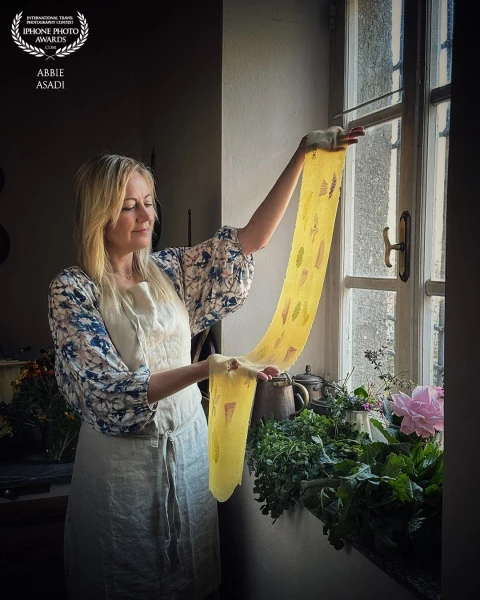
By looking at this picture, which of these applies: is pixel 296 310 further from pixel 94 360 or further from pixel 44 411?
pixel 44 411

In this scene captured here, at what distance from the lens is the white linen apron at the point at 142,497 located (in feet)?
5.36

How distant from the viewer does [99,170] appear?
1.59 meters

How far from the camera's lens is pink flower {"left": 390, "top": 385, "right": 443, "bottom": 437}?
1.28 metres

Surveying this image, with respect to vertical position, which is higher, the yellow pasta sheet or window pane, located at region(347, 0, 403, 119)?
window pane, located at region(347, 0, 403, 119)

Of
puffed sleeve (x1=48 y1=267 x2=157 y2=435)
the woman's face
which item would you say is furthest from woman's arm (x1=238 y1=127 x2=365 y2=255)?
puffed sleeve (x1=48 y1=267 x2=157 y2=435)

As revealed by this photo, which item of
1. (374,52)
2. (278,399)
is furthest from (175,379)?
(374,52)

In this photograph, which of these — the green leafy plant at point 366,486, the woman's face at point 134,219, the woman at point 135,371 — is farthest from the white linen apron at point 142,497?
the green leafy plant at point 366,486

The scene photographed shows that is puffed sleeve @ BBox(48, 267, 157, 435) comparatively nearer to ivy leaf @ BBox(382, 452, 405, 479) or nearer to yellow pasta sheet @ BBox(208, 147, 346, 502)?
yellow pasta sheet @ BBox(208, 147, 346, 502)

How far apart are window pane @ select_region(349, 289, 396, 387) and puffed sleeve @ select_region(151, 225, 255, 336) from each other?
415mm

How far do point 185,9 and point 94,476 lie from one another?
1949 millimetres

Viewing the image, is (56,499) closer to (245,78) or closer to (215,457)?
(215,457)

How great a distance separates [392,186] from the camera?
69.6 inches

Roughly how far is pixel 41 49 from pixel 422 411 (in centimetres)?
325

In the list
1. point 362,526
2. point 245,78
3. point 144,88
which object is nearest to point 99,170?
point 245,78
